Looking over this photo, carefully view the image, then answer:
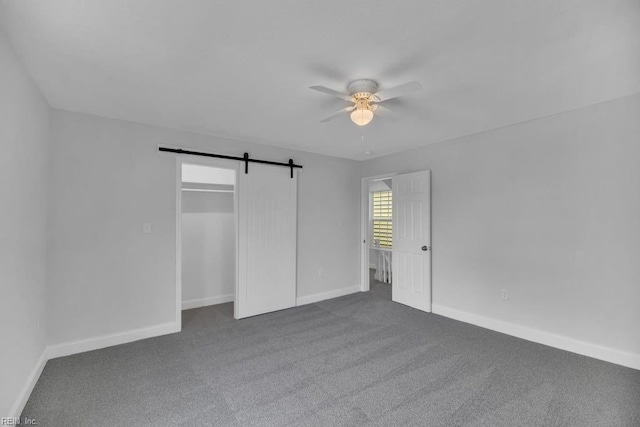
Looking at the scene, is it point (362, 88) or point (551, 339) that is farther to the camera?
point (551, 339)

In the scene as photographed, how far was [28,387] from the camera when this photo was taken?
2150 mm

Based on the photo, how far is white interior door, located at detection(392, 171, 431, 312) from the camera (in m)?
4.15

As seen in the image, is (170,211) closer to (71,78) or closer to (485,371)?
(71,78)

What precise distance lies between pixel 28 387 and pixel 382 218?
653cm

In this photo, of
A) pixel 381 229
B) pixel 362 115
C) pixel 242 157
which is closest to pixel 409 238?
pixel 362 115

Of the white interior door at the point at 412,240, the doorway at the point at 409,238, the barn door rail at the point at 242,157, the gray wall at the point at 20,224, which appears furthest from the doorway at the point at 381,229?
the gray wall at the point at 20,224

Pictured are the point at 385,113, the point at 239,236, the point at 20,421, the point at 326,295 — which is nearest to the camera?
the point at 20,421

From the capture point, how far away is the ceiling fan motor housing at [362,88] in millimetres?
2225

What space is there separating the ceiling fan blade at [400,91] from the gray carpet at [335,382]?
7.26 feet

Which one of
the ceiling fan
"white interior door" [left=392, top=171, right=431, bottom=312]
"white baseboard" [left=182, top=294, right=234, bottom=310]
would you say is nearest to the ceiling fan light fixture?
the ceiling fan

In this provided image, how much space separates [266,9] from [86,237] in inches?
112

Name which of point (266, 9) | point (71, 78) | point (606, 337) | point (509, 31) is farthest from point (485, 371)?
point (71, 78)

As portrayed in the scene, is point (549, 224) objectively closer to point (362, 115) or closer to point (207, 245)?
point (362, 115)

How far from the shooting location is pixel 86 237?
9.69 feet
